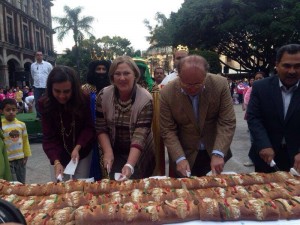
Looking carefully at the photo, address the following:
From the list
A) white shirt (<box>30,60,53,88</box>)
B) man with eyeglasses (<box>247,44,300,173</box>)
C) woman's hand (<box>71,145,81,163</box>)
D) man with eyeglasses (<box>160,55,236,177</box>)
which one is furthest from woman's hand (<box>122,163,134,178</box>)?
white shirt (<box>30,60,53,88</box>)

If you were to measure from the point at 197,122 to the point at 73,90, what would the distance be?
1075mm

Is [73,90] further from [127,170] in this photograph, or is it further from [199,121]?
[199,121]

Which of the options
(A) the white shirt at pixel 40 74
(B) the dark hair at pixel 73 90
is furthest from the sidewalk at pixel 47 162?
(B) the dark hair at pixel 73 90

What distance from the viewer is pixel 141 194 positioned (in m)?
2.13

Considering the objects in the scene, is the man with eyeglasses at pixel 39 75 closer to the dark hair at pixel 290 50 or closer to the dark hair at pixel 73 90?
the dark hair at pixel 73 90

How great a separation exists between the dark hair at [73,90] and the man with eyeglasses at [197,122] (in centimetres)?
71

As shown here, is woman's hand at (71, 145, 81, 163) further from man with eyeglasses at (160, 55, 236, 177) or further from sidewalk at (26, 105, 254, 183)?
sidewalk at (26, 105, 254, 183)

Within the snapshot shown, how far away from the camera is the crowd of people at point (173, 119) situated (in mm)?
2721

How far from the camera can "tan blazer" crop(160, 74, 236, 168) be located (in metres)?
2.78

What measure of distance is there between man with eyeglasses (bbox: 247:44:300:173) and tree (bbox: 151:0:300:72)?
21008 millimetres

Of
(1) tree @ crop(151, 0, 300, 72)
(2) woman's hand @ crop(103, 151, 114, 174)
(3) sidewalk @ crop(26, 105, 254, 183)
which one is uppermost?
(1) tree @ crop(151, 0, 300, 72)

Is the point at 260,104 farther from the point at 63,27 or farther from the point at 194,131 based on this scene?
the point at 63,27

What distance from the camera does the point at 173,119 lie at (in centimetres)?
289

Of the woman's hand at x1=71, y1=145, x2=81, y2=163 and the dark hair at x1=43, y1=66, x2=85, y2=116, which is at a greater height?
the dark hair at x1=43, y1=66, x2=85, y2=116
